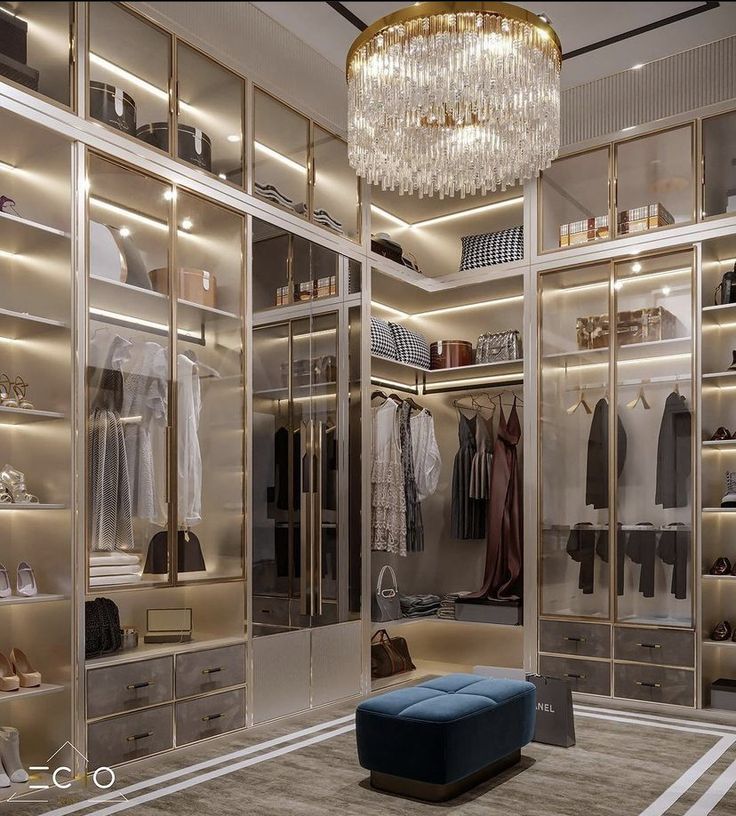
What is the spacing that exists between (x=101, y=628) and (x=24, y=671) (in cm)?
35

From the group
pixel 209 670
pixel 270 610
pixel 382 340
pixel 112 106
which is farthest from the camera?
pixel 382 340

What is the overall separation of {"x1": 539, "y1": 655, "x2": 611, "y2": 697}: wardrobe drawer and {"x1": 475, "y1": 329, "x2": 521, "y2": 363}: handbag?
6.55ft

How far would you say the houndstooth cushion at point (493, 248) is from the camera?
5664 mm

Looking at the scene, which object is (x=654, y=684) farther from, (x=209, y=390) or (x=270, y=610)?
(x=209, y=390)

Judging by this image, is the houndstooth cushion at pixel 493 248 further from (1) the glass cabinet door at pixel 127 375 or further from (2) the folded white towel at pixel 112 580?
(2) the folded white towel at pixel 112 580

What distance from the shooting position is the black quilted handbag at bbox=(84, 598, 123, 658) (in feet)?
11.6

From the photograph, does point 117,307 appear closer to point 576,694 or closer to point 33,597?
point 33,597

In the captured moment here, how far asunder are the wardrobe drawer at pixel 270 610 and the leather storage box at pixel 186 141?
7.36 feet

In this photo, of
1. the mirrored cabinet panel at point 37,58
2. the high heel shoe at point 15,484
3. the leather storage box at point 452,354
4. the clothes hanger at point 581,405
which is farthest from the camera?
the leather storage box at point 452,354

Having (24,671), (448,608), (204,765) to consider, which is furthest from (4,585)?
(448,608)

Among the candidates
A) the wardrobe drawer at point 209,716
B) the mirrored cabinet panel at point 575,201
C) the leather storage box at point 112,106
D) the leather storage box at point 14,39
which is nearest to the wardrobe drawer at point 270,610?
the wardrobe drawer at point 209,716

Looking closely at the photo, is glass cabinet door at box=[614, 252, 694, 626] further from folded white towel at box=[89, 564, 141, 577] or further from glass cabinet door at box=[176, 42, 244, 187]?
folded white towel at box=[89, 564, 141, 577]

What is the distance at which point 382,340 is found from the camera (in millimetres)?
5562

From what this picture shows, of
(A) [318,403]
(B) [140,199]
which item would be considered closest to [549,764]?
(A) [318,403]
